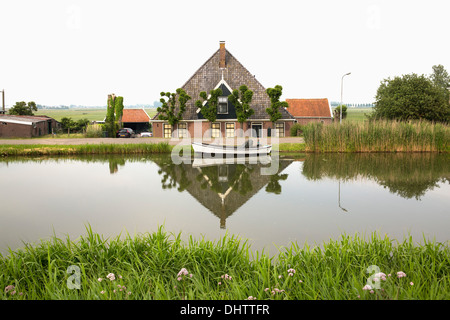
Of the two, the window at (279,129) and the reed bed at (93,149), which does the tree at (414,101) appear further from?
the reed bed at (93,149)

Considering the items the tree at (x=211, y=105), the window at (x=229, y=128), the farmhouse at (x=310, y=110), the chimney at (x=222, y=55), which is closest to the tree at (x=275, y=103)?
the window at (x=229, y=128)

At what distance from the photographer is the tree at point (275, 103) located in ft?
113

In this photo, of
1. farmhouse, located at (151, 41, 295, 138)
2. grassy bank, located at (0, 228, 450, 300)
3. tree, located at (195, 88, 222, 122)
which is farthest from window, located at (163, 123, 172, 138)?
grassy bank, located at (0, 228, 450, 300)

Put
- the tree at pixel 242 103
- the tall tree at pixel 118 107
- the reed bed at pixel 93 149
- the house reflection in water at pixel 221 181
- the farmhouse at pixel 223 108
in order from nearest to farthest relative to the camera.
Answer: the house reflection in water at pixel 221 181 → the reed bed at pixel 93 149 → the tree at pixel 242 103 → the farmhouse at pixel 223 108 → the tall tree at pixel 118 107

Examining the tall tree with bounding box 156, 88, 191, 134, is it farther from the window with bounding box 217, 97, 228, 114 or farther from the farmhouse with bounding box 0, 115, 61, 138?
the farmhouse with bounding box 0, 115, 61, 138

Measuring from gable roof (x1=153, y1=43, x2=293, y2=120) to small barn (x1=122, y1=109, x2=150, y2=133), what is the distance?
18609 millimetres

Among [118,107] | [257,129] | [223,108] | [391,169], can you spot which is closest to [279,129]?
[257,129]

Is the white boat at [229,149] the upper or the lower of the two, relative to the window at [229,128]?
lower

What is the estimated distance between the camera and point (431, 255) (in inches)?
206

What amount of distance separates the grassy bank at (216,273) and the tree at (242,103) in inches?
1154

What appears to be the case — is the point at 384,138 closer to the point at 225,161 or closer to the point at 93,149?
the point at 225,161
